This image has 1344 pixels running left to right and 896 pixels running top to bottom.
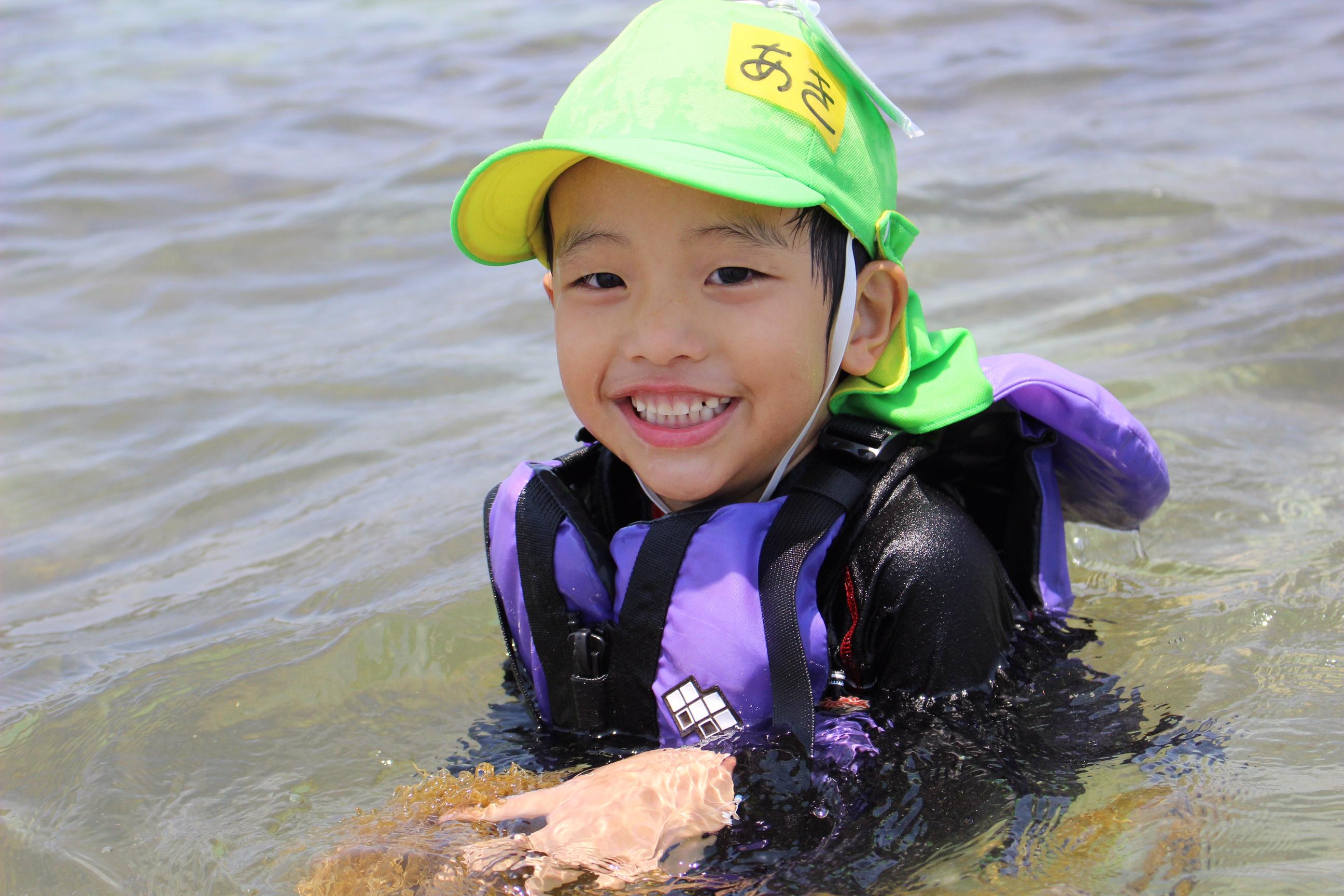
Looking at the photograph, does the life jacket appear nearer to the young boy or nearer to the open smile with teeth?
the young boy

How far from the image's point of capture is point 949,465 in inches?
112

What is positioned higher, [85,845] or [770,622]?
[770,622]

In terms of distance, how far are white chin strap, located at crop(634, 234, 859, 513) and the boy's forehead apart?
16 cm

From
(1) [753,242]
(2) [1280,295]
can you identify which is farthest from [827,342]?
(2) [1280,295]

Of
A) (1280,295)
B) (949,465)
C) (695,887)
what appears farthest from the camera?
(1280,295)

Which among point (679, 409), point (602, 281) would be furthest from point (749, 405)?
point (602, 281)

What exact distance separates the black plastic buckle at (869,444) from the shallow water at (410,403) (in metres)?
0.72

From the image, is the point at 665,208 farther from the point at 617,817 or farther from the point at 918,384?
the point at 617,817

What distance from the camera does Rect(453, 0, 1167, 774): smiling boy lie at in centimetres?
238

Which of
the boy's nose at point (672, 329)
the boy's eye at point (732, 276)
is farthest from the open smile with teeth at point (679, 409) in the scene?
the boy's eye at point (732, 276)

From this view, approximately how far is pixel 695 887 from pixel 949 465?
1086mm

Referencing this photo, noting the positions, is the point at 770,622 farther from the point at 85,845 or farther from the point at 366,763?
the point at 85,845

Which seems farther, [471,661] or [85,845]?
[471,661]

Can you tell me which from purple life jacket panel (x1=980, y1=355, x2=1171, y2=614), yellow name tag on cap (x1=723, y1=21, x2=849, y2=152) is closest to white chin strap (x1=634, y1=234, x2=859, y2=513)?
yellow name tag on cap (x1=723, y1=21, x2=849, y2=152)
